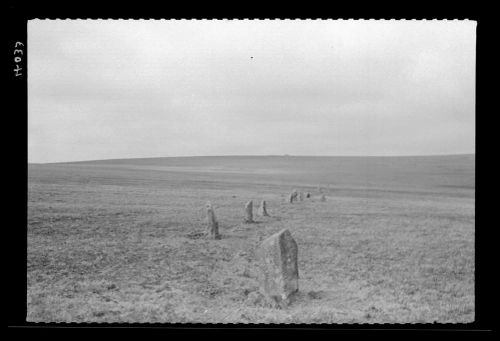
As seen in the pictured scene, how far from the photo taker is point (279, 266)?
8.74 metres

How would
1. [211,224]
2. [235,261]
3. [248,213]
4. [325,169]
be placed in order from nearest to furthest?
[235,261], [211,224], [248,213], [325,169]

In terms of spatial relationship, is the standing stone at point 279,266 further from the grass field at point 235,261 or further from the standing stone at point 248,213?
the standing stone at point 248,213

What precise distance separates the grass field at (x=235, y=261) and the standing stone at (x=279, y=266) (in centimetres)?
39

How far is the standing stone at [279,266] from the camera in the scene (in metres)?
8.73

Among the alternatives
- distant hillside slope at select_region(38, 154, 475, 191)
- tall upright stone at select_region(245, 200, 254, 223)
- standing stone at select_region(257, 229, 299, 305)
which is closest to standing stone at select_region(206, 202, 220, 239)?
tall upright stone at select_region(245, 200, 254, 223)

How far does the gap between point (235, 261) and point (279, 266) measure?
4.39 meters

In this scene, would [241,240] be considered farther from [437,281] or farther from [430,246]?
[430,246]

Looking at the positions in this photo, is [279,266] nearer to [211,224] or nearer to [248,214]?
[211,224]

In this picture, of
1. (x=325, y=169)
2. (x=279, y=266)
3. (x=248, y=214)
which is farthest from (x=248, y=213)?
(x=325, y=169)

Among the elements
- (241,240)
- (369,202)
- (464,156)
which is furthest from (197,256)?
(464,156)

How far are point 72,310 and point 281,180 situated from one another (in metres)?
44.8

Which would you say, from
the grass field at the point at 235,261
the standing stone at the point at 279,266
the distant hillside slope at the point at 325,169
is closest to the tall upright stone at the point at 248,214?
the grass field at the point at 235,261

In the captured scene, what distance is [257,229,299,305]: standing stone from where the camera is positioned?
873cm
